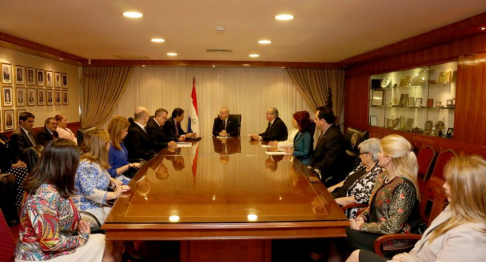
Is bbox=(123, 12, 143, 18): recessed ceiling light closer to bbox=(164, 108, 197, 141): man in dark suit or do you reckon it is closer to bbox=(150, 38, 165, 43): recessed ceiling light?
bbox=(150, 38, 165, 43): recessed ceiling light

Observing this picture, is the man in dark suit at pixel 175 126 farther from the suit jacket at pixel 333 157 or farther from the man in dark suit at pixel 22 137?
the suit jacket at pixel 333 157

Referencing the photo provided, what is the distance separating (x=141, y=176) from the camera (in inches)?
117

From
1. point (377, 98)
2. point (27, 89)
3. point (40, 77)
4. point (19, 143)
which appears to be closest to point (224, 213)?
point (19, 143)

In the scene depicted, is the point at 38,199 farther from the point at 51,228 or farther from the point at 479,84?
the point at 479,84

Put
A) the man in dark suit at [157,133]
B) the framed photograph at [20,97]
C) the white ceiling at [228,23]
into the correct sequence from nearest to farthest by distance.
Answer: the white ceiling at [228,23] → the man in dark suit at [157,133] → the framed photograph at [20,97]

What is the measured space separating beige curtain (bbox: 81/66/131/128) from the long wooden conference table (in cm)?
571

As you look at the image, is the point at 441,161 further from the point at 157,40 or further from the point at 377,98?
the point at 157,40

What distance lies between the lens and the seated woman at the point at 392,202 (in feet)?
7.08

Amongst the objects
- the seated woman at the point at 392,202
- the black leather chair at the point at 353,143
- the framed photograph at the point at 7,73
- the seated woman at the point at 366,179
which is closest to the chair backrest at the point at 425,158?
the black leather chair at the point at 353,143

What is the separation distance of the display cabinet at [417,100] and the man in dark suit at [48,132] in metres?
5.47

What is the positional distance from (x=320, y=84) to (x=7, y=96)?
6016 mm

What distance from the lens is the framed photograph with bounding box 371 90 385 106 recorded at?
266 inches

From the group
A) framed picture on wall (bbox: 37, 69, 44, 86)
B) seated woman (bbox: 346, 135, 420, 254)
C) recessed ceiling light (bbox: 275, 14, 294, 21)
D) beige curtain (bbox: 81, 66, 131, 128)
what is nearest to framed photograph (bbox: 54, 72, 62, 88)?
framed picture on wall (bbox: 37, 69, 44, 86)

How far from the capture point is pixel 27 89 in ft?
19.8
